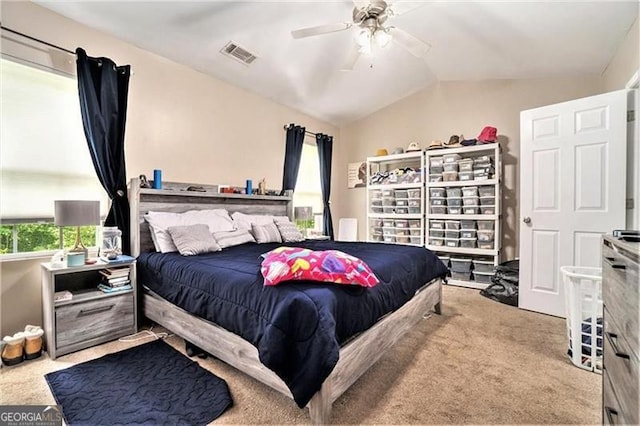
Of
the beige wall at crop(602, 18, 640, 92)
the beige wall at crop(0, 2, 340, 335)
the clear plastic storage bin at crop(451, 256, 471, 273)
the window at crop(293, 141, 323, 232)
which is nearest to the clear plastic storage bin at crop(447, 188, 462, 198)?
the clear plastic storage bin at crop(451, 256, 471, 273)

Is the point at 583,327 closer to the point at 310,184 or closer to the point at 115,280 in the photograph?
the point at 115,280

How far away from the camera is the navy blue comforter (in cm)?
130

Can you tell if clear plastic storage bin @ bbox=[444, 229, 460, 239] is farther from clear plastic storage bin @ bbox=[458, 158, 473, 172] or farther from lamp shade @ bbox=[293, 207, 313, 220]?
lamp shade @ bbox=[293, 207, 313, 220]

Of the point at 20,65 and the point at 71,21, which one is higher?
the point at 71,21

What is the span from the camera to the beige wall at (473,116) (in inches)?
147

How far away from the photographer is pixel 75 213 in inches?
81.7

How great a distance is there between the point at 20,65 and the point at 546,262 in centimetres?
495

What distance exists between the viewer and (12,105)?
2.17 metres

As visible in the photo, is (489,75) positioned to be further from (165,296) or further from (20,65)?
(20,65)

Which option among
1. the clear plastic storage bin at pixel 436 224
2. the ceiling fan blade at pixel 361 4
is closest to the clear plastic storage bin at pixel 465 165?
the clear plastic storage bin at pixel 436 224

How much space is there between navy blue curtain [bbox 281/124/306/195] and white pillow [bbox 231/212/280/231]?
992mm

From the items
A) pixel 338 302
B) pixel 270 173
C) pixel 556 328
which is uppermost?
pixel 270 173

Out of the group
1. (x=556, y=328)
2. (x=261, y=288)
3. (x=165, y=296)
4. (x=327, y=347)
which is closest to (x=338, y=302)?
(x=327, y=347)

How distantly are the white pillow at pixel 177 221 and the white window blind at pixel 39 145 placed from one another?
59 centimetres
